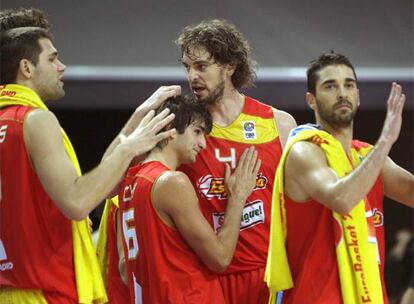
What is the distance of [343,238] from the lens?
399cm

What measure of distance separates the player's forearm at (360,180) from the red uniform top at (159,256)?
0.72 metres

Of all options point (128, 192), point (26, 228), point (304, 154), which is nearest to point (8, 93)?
point (26, 228)

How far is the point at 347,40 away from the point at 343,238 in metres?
3.89

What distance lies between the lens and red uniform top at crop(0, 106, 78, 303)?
384cm

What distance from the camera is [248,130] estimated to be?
4805 millimetres

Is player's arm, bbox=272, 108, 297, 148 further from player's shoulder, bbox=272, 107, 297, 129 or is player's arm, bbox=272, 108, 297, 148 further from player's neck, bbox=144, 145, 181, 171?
player's neck, bbox=144, 145, 181, 171

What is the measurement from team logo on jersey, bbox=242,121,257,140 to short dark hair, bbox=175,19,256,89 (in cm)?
28

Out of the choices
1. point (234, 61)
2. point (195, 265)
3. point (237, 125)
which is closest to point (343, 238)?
point (195, 265)

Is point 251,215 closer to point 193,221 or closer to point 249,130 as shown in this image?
point 249,130

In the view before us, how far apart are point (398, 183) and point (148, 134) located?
1283mm

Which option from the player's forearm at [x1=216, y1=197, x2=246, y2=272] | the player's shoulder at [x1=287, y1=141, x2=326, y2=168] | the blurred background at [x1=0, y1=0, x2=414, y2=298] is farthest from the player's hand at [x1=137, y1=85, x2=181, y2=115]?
the blurred background at [x1=0, y1=0, x2=414, y2=298]

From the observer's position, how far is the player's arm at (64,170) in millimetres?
3693

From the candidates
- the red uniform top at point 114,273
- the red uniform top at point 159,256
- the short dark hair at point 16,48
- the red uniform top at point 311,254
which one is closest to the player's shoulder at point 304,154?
the red uniform top at point 311,254


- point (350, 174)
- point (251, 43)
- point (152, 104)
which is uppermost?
point (251, 43)
